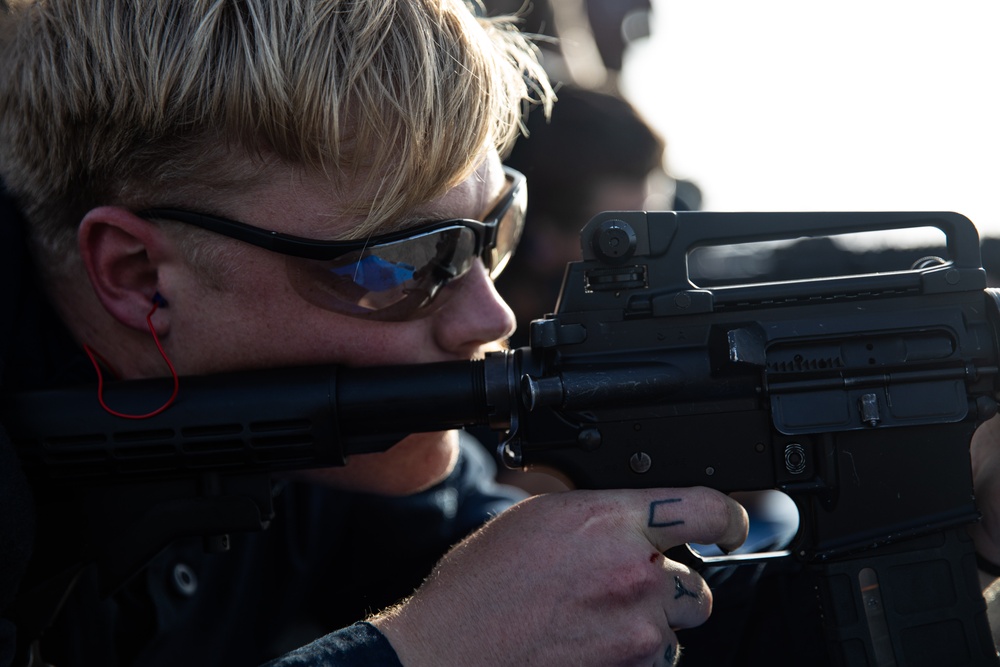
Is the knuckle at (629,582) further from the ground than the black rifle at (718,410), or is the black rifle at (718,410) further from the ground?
the black rifle at (718,410)

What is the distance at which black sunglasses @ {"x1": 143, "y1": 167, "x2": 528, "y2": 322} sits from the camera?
1.73 metres

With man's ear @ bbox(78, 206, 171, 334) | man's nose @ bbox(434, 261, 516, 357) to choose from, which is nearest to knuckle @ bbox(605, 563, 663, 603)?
man's nose @ bbox(434, 261, 516, 357)

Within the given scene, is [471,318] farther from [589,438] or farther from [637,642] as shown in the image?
[637,642]

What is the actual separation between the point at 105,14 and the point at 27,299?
604mm

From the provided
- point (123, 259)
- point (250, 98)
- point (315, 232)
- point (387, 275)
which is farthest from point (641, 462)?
point (123, 259)

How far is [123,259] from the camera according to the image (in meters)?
1.84

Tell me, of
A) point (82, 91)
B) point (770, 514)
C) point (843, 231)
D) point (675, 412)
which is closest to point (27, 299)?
point (82, 91)

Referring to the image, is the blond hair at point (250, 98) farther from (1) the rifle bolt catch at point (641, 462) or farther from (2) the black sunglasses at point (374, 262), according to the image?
(1) the rifle bolt catch at point (641, 462)

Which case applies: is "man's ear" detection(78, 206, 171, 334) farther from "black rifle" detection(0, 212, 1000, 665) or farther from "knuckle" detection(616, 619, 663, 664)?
"knuckle" detection(616, 619, 663, 664)

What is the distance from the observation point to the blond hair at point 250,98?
1.72m

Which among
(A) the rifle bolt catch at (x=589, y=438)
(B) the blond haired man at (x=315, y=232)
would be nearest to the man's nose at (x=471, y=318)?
(B) the blond haired man at (x=315, y=232)

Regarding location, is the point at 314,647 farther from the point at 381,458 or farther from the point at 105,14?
the point at 105,14

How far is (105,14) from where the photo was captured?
1798mm

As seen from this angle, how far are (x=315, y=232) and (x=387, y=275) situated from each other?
16cm
